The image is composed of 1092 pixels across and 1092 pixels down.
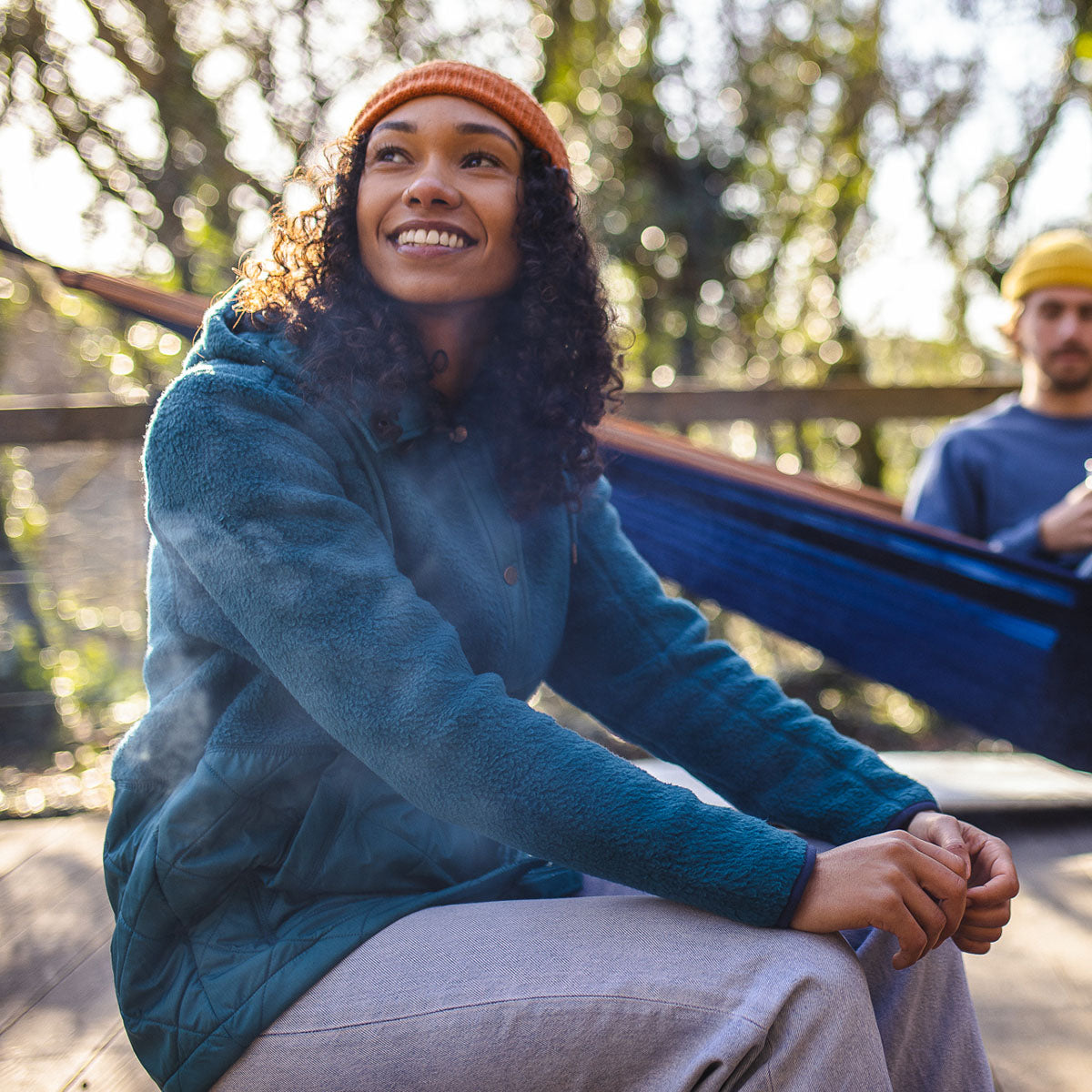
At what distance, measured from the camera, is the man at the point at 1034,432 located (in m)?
2.50

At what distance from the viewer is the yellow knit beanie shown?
8.14ft

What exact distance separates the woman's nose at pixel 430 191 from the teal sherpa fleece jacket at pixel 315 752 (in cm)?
23

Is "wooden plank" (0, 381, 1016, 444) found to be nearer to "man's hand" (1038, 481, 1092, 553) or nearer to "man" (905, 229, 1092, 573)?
"man" (905, 229, 1092, 573)

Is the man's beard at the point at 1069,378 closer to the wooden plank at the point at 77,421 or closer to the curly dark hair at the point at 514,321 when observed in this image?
the curly dark hair at the point at 514,321

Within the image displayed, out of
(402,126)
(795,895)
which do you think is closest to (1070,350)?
(402,126)

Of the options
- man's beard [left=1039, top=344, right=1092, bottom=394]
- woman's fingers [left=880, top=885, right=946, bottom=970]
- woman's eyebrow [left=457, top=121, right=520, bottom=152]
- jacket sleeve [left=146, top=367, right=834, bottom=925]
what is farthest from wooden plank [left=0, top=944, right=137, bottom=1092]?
man's beard [left=1039, top=344, right=1092, bottom=394]

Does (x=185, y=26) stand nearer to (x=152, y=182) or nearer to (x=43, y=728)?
(x=152, y=182)

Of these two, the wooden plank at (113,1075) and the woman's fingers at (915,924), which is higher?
the woman's fingers at (915,924)

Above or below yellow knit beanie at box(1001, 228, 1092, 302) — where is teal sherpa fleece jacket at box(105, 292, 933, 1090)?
below

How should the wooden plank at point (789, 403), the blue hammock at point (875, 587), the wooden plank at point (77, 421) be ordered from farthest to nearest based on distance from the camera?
1. the wooden plank at point (789, 403)
2. the wooden plank at point (77, 421)
3. the blue hammock at point (875, 587)

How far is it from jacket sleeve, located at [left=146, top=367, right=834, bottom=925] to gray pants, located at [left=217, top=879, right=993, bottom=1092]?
5 cm

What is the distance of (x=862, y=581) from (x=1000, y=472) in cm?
78

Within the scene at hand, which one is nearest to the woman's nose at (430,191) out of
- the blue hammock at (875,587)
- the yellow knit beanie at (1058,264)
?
the blue hammock at (875,587)

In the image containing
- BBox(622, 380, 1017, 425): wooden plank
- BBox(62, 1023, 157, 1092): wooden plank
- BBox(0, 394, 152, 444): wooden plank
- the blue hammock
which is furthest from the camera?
BBox(622, 380, 1017, 425): wooden plank
